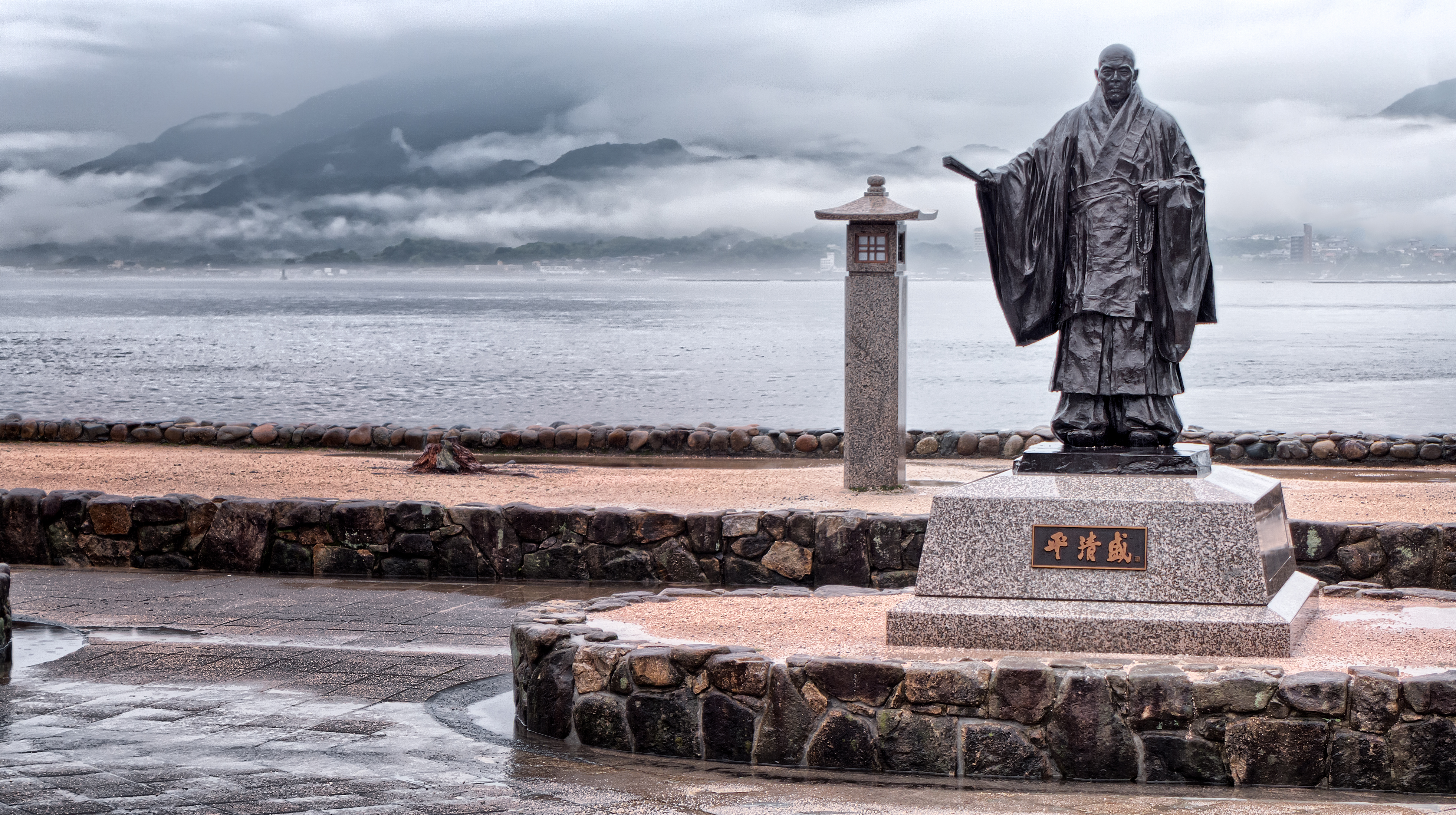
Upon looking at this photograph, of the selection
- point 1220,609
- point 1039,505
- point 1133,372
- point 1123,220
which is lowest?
point 1220,609

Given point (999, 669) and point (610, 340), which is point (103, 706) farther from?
point (610, 340)

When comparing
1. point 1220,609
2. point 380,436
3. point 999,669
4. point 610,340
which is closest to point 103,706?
point 999,669

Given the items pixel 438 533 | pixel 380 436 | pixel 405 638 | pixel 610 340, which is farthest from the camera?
pixel 610 340

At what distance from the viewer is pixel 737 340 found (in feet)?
263

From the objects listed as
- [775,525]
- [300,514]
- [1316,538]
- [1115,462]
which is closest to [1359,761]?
[1115,462]

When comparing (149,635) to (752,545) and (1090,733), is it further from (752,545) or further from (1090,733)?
(1090,733)

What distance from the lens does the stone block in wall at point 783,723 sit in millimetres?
5973

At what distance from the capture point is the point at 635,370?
188 feet

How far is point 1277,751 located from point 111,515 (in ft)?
28.8

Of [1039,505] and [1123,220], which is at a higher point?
[1123,220]

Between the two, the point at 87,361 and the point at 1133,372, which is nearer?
the point at 1133,372

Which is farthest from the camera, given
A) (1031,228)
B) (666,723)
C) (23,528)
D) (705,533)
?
(23,528)

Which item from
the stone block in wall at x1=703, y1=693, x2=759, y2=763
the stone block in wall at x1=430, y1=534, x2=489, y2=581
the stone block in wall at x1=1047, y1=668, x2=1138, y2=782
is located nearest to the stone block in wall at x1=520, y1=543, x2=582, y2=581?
the stone block in wall at x1=430, y1=534, x2=489, y2=581

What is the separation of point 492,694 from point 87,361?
59.9 meters
